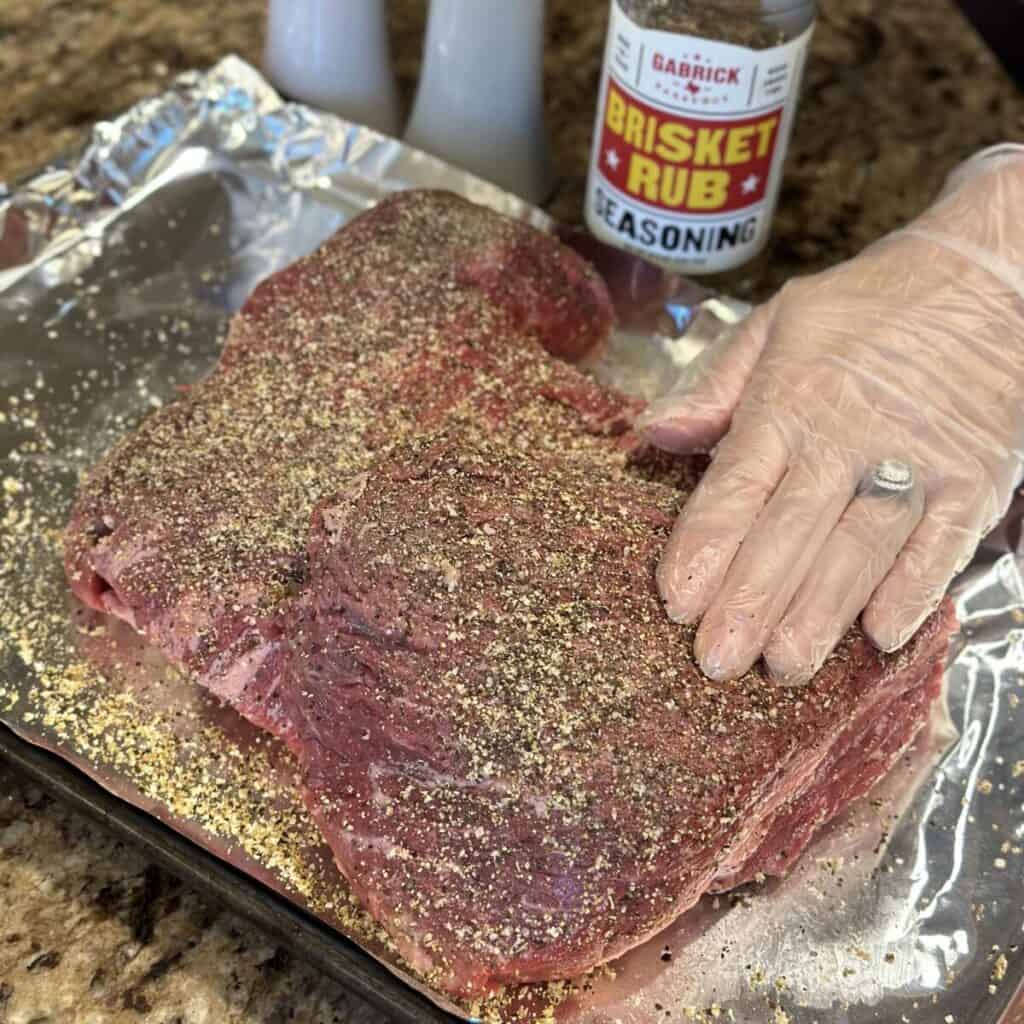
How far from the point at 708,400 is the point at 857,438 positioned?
8.9 inches

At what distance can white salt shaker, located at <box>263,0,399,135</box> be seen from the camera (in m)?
2.39

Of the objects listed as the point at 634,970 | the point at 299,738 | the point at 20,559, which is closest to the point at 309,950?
the point at 299,738

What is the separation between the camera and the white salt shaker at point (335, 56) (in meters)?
2.39

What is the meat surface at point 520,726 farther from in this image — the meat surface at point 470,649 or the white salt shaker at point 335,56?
the white salt shaker at point 335,56

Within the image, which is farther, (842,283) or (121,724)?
(842,283)

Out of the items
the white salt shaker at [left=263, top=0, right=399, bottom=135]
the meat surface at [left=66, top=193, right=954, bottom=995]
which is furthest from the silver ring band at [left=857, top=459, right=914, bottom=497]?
the white salt shaker at [left=263, top=0, right=399, bottom=135]

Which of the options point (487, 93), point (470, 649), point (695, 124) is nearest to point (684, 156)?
point (695, 124)

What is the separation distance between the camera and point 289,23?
7.95 feet

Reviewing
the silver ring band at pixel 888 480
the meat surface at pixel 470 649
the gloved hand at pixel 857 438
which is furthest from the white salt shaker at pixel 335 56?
the silver ring band at pixel 888 480

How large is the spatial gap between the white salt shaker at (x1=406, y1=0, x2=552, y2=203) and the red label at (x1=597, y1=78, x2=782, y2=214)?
0.95 feet

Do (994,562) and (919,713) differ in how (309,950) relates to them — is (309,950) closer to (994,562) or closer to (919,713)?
(919,713)

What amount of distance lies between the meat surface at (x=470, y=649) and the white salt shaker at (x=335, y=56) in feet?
2.96

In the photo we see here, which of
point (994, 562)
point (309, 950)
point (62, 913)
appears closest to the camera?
point (309, 950)

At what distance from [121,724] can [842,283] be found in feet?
4.00
